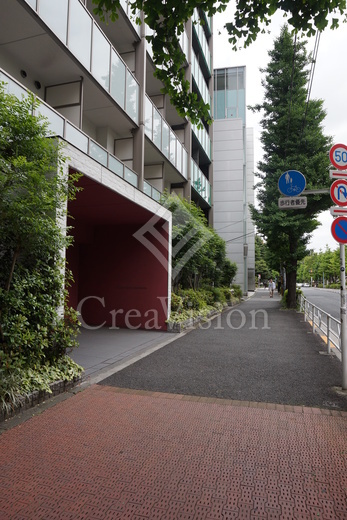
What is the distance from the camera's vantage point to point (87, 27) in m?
8.20

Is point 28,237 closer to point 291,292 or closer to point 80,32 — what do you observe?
point 80,32

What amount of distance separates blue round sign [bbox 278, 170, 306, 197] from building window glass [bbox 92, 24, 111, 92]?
19.3 feet

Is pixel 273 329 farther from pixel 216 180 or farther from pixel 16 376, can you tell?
pixel 216 180

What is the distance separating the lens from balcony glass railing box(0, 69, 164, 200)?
575 cm

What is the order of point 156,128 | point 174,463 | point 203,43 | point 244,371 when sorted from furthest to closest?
point 203,43
point 156,128
point 244,371
point 174,463

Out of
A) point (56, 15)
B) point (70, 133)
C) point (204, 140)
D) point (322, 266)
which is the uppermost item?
point (204, 140)

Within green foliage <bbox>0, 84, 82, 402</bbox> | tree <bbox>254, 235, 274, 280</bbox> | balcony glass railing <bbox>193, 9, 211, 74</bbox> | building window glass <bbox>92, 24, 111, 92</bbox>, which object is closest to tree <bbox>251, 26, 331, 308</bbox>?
balcony glass railing <bbox>193, 9, 211, 74</bbox>

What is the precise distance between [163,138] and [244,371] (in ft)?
34.3

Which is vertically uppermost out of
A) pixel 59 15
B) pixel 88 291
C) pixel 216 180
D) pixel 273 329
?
pixel 216 180

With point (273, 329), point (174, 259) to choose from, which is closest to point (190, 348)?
point (273, 329)

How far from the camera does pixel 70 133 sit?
25.2 feet

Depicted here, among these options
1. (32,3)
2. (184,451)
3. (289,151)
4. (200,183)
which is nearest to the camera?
(184,451)

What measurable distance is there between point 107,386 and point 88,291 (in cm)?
608

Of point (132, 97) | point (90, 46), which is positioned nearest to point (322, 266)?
point (132, 97)
